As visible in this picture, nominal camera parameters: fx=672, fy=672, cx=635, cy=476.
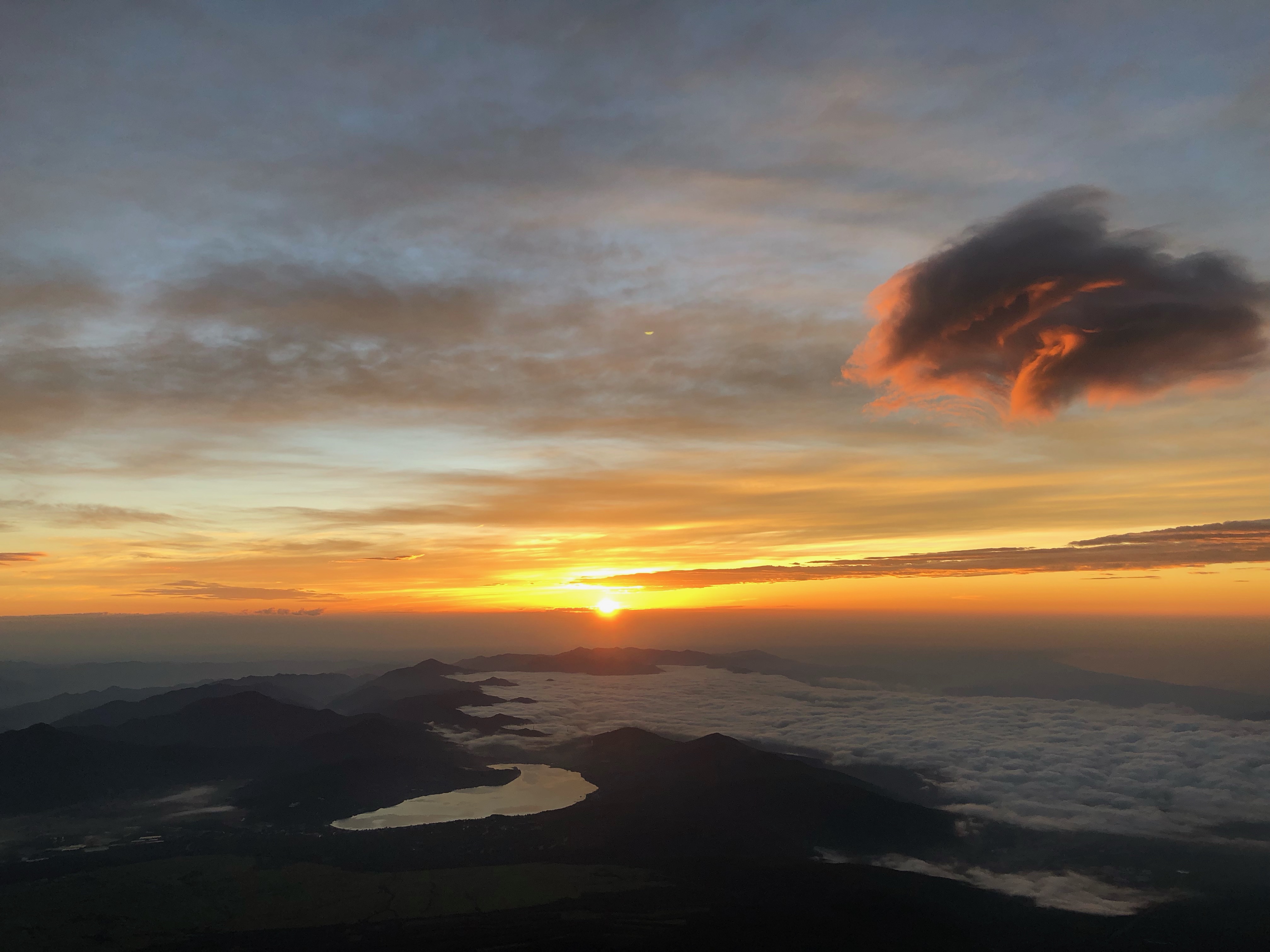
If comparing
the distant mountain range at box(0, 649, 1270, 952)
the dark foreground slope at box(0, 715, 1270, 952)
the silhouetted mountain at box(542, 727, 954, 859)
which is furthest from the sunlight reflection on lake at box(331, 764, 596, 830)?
the silhouetted mountain at box(542, 727, 954, 859)

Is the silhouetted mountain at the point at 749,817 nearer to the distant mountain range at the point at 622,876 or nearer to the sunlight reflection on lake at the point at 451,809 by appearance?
the distant mountain range at the point at 622,876

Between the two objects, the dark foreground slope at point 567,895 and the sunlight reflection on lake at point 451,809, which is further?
the sunlight reflection on lake at point 451,809

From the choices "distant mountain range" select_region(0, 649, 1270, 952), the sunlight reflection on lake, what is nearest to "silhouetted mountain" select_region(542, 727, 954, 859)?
"distant mountain range" select_region(0, 649, 1270, 952)

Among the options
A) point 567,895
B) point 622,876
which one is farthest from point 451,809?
point 567,895

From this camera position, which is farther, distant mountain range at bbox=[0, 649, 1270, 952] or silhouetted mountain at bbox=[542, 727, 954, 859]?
silhouetted mountain at bbox=[542, 727, 954, 859]

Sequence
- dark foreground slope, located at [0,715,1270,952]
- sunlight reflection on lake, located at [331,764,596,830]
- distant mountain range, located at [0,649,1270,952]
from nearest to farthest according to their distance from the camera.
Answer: dark foreground slope, located at [0,715,1270,952] < distant mountain range, located at [0,649,1270,952] < sunlight reflection on lake, located at [331,764,596,830]

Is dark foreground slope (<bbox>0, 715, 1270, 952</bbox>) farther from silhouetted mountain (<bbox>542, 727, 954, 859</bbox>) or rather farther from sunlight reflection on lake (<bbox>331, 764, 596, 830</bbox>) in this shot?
sunlight reflection on lake (<bbox>331, 764, 596, 830</bbox>)

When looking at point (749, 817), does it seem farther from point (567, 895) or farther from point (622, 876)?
point (567, 895)

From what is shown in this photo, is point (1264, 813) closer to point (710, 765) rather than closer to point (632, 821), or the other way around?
point (710, 765)

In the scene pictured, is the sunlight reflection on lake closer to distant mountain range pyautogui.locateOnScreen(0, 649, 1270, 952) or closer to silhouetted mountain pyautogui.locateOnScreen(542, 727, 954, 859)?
distant mountain range pyautogui.locateOnScreen(0, 649, 1270, 952)

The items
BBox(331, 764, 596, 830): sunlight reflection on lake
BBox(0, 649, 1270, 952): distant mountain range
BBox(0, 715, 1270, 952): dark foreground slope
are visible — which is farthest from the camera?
BBox(331, 764, 596, 830): sunlight reflection on lake

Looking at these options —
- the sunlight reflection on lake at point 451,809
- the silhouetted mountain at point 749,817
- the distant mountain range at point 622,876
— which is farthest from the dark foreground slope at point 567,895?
the sunlight reflection on lake at point 451,809
